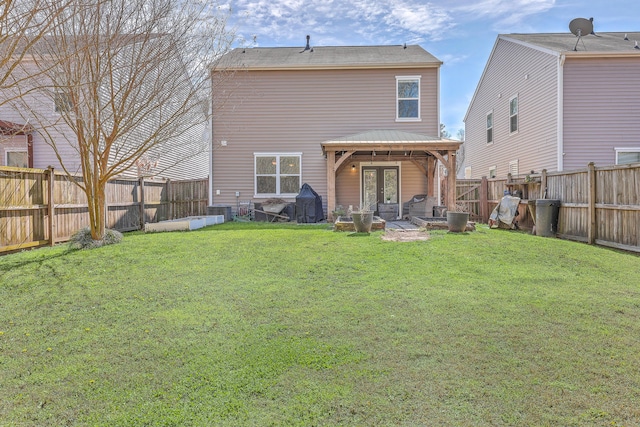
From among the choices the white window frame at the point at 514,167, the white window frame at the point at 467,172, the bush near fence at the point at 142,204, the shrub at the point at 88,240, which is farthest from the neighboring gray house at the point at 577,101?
the shrub at the point at 88,240

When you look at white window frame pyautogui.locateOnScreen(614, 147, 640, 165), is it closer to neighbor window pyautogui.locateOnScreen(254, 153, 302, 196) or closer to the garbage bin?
the garbage bin

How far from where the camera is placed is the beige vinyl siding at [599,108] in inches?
462

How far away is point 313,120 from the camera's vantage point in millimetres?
14117

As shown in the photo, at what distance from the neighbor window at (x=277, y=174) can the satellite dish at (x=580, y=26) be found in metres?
10.7

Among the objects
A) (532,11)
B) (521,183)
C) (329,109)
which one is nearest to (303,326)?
(521,183)

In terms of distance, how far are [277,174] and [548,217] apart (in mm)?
8990

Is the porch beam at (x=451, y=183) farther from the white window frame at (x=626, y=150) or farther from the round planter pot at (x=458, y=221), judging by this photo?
the white window frame at (x=626, y=150)

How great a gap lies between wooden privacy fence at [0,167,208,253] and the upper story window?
940 cm

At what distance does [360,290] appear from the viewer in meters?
4.64

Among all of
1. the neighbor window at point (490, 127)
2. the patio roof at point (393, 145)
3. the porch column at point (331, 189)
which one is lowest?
the porch column at point (331, 189)

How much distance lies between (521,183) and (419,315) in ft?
28.9

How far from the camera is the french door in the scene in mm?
14438

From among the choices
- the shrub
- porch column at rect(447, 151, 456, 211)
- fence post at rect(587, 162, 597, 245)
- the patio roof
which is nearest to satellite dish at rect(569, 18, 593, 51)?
the patio roof

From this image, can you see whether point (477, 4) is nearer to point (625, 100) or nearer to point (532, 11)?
point (532, 11)
